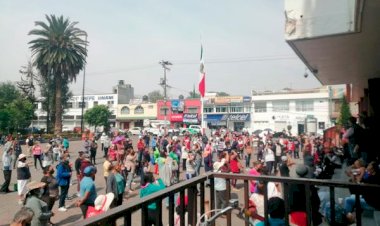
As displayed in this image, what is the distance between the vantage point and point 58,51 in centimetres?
3809

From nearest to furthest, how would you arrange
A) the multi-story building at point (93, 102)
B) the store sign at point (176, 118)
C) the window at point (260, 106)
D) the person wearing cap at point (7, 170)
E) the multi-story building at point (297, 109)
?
the person wearing cap at point (7, 170) → the multi-story building at point (297, 109) → the window at point (260, 106) → the store sign at point (176, 118) → the multi-story building at point (93, 102)

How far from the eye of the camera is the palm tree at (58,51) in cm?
3822

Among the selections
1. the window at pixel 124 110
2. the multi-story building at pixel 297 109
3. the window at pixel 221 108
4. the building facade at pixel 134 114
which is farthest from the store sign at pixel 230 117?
the window at pixel 124 110

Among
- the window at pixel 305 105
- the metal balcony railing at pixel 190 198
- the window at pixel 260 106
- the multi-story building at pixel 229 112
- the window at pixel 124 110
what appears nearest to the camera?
the metal balcony railing at pixel 190 198

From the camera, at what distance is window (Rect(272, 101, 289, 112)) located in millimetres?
58062

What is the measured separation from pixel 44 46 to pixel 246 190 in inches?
1598

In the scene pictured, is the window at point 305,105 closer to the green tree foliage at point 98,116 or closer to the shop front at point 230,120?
the shop front at point 230,120

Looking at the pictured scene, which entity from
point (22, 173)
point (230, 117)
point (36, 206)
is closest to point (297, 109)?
point (230, 117)

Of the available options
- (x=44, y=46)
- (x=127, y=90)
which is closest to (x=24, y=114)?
(x=44, y=46)

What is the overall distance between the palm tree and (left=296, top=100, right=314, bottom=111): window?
3677 centimetres

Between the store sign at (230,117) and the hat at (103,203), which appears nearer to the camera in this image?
the hat at (103,203)

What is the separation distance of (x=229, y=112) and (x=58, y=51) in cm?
3395

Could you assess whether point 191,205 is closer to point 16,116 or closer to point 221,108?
point 16,116

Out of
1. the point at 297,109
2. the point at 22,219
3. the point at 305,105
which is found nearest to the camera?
the point at 22,219
